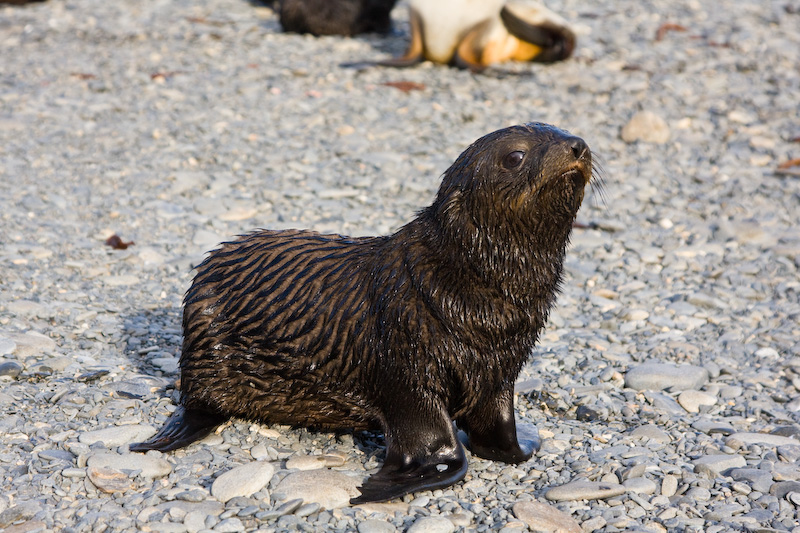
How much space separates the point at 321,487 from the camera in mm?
3986

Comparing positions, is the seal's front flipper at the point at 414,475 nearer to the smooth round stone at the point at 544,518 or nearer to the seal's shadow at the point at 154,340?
the smooth round stone at the point at 544,518

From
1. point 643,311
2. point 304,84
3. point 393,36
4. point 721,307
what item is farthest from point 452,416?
point 393,36

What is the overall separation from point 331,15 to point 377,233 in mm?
5838

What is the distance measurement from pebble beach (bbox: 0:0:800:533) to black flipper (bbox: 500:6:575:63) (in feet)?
1.37

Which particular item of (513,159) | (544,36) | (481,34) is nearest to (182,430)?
(513,159)

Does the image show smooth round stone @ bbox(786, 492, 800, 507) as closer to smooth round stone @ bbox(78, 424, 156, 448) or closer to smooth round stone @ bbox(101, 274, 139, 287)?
smooth round stone @ bbox(78, 424, 156, 448)

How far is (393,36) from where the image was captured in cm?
1314

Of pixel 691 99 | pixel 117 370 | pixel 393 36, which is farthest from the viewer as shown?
pixel 393 36

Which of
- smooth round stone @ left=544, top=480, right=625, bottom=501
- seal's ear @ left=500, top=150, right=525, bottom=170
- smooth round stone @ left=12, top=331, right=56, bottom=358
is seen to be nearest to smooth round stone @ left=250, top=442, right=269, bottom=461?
smooth round stone @ left=544, top=480, right=625, bottom=501

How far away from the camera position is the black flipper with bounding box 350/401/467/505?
13.2 ft

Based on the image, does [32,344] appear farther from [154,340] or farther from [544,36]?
[544,36]

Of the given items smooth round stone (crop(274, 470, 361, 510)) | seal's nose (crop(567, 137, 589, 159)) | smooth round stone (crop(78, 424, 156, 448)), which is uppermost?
seal's nose (crop(567, 137, 589, 159))

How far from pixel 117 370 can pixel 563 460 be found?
2.43 meters

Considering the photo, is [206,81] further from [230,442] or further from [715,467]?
[715,467]
